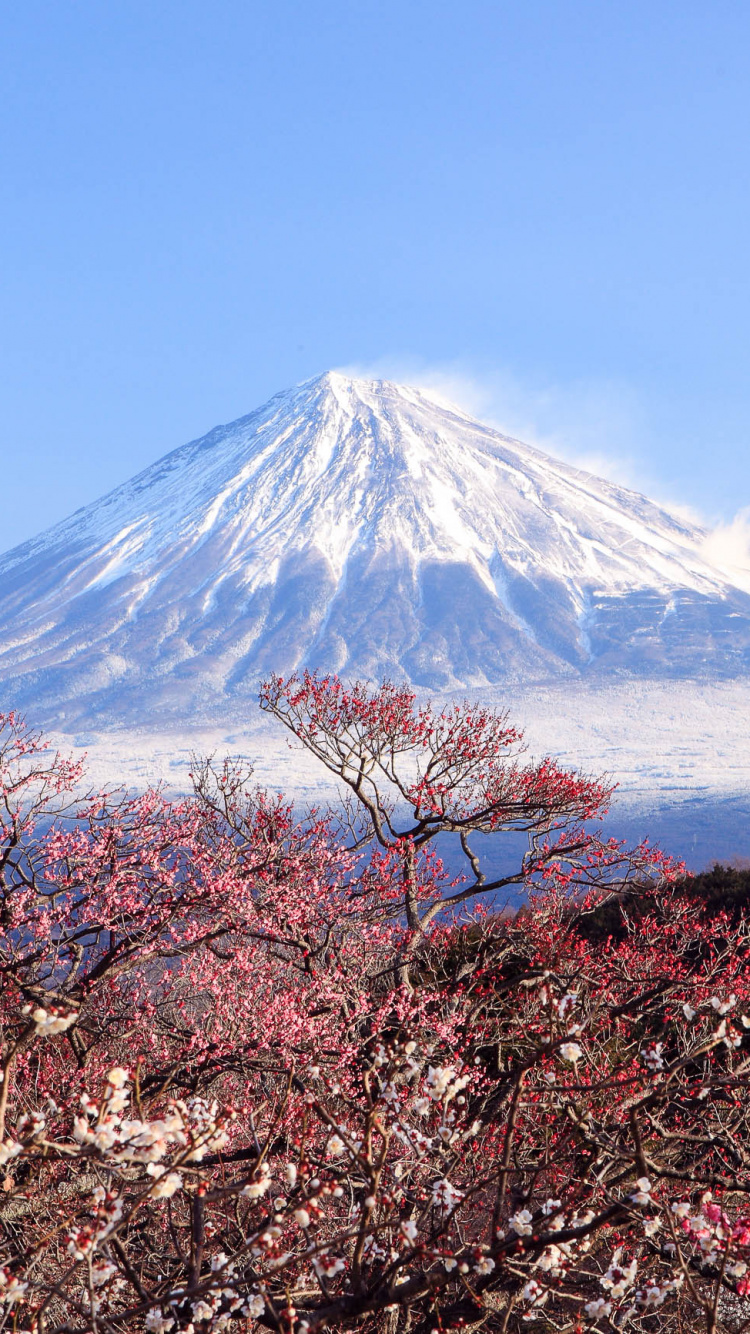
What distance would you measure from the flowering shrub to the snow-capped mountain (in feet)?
405

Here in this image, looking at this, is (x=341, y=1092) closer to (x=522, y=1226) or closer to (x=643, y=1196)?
(x=522, y=1226)

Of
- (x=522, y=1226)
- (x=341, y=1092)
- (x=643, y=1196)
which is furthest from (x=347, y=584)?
(x=643, y=1196)

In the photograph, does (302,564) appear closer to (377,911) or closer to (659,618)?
(659,618)

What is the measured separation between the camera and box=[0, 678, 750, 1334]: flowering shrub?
3.52 meters

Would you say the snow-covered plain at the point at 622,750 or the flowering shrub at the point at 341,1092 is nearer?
the flowering shrub at the point at 341,1092

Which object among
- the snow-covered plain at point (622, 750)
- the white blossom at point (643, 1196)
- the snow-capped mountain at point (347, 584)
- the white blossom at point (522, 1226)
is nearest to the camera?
the white blossom at point (643, 1196)

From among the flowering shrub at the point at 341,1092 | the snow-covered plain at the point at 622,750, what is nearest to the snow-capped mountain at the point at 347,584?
the snow-covered plain at the point at 622,750

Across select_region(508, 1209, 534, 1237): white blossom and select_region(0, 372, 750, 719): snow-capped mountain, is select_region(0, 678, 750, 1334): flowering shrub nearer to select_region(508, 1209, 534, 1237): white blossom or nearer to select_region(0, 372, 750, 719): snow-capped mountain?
select_region(508, 1209, 534, 1237): white blossom

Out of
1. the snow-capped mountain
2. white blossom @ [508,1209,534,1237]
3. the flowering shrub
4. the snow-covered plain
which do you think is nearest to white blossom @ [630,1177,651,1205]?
the flowering shrub

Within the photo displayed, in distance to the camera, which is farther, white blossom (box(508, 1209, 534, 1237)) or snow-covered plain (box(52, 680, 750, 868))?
snow-covered plain (box(52, 680, 750, 868))

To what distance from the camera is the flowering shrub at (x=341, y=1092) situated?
11.5ft

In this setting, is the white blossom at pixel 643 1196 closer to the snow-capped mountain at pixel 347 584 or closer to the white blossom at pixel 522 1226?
the white blossom at pixel 522 1226

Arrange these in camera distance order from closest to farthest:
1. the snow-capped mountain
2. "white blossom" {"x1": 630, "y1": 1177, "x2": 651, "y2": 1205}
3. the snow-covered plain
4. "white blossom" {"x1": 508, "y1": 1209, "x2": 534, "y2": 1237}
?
"white blossom" {"x1": 630, "y1": 1177, "x2": 651, "y2": 1205}, "white blossom" {"x1": 508, "y1": 1209, "x2": 534, "y2": 1237}, the snow-covered plain, the snow-capped mountain

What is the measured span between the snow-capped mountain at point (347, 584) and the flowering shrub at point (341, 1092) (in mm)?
123356
